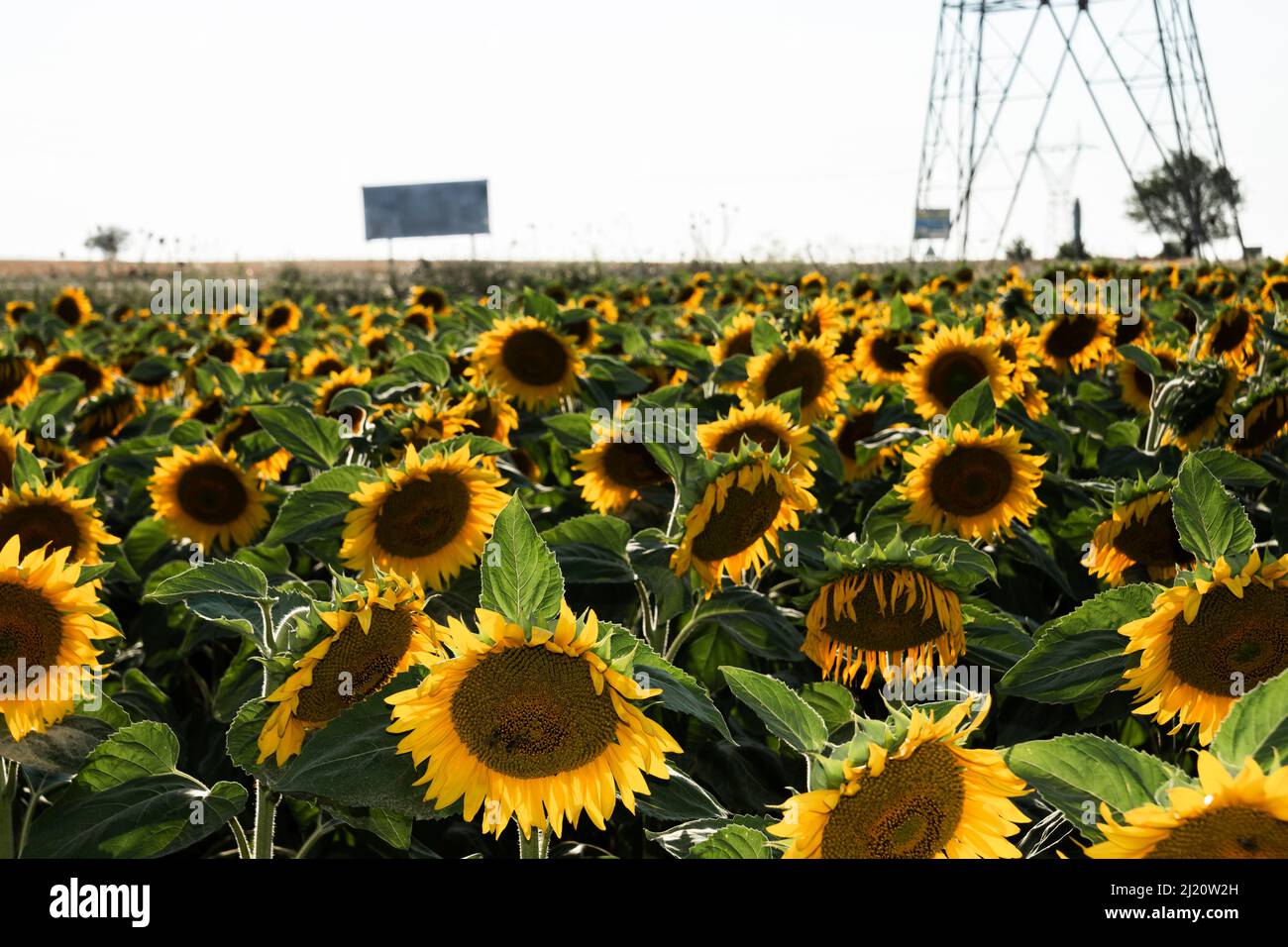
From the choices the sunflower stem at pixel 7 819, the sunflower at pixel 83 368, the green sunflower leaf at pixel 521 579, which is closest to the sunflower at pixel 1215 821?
the green sunflower leaf at pixel 521 579

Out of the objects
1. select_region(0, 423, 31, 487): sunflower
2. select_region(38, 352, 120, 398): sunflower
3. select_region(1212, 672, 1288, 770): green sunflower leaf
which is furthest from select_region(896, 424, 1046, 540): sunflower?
select_region(38, 352, 120, 398): sunflower

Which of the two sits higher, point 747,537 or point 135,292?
point 135,292

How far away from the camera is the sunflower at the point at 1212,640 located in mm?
1766

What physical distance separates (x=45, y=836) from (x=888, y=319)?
181 inches

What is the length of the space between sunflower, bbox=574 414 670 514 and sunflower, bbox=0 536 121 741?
5.62 ft

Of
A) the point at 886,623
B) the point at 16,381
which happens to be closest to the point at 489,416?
the point at 886,623

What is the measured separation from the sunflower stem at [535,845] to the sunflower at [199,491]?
230 centimetres

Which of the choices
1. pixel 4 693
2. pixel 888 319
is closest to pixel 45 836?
pixel 4 693

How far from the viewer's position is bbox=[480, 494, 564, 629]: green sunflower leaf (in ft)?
5.07

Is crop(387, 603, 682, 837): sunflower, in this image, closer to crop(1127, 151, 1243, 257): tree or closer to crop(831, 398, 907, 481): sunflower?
crop(831, 398, 907, 481): sunflower

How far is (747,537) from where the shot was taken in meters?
2.73

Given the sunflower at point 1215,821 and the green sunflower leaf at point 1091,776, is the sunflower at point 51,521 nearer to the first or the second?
the green sunflower leaf at point 1091,776
